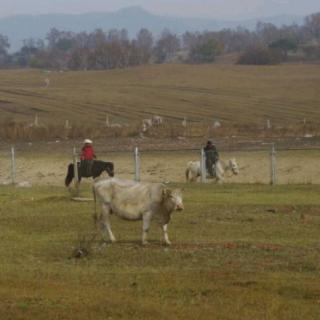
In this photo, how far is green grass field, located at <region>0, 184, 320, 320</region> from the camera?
11547 millimetres

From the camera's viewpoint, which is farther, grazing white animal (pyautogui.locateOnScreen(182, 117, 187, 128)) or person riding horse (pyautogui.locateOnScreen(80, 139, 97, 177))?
grazing white animal (pyautogui.locateOnScreen(182, 117, 187, 128))

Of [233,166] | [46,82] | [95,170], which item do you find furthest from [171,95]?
[95,170]

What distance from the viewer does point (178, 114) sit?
7569 cm

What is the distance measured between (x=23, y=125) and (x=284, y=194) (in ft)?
113

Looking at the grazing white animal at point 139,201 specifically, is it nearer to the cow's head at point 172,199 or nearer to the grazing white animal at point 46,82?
the cow's head at point 172,199

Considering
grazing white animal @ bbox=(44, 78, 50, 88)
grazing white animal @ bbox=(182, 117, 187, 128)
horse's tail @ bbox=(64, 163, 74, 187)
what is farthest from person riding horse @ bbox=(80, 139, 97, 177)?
grazing white animal @ bbox=(44, 78, 50, 88)

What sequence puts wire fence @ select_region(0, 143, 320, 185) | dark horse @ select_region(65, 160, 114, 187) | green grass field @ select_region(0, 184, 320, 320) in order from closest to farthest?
green grass field @ select_region(0, 184, 320, 320) < dark horse @ select_region(65, 160, 114, 187) < wire fence @ select_region(0, 143, 320, 185)

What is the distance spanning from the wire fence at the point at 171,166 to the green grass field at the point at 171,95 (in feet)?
81.3

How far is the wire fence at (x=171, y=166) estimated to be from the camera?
121 feet

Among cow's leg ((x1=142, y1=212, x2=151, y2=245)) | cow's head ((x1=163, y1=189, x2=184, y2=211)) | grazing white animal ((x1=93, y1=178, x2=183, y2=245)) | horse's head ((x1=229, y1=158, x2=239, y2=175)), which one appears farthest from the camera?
horse's head ((x1=229, y1=158, x2=239, y2=175))

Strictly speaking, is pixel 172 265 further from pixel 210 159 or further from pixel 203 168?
pixel 210 159

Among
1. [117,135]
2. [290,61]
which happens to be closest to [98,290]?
[117,135]

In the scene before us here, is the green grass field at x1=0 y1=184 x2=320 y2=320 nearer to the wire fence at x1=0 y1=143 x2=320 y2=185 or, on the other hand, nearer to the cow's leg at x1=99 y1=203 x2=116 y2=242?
the cow's leg at x1=99 y1=203 x2=116 y2=242

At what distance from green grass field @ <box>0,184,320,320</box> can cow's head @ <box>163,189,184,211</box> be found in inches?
27.7
